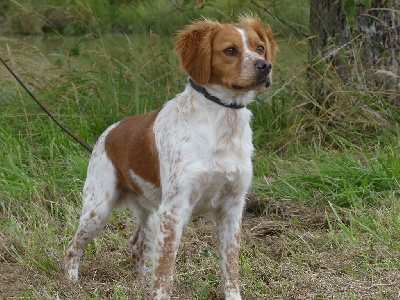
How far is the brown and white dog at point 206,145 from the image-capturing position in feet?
9.07

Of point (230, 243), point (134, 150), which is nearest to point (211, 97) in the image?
point (134, 150)

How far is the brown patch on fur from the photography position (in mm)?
3045

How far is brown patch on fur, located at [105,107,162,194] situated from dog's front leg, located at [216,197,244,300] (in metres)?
0.38

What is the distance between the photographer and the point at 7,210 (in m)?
4.46

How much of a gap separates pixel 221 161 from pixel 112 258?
120cm

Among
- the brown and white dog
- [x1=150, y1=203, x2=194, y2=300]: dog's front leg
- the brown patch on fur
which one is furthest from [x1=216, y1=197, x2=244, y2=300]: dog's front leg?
the brown patch on fur

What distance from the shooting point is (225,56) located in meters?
2.83

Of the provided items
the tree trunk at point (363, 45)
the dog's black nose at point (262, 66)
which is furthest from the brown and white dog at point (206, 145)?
the tree trunk at point (363, 45)

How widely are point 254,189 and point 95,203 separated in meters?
1.42

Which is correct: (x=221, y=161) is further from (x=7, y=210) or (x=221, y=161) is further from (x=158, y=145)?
(x=7, y=210)

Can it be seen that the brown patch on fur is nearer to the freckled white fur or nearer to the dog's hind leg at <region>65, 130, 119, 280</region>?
the dog's hind leg at <region>65, 130, 119, 280</region>

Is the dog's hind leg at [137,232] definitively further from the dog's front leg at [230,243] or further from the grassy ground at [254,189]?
A: the dog's front leg at [230,243]

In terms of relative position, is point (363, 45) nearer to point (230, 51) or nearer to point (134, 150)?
point (230, 51)

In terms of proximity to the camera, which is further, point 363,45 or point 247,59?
point 363,45
